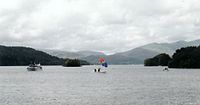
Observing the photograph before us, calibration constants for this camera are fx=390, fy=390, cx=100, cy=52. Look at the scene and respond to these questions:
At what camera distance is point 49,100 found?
81375mm

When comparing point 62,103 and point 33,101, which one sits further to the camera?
point 33,101

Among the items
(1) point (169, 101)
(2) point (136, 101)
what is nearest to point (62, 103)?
(2) point (136, 101)

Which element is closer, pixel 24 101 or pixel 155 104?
pixel 155 104

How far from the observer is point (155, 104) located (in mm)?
73625

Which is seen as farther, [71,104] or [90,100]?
[90,100]

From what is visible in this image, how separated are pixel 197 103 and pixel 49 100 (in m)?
30.0

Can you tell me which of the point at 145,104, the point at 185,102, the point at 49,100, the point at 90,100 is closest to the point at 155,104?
the point at 145,104

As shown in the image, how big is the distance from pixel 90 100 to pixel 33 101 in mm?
11829

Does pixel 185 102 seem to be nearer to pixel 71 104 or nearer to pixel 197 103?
pixel 197 103

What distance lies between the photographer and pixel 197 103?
74875 millimetres

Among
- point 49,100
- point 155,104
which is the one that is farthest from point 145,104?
point 49,100

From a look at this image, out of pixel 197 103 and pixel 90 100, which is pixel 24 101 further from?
pixel 197 103

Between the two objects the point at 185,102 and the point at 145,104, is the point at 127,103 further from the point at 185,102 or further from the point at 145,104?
the point at 185,102

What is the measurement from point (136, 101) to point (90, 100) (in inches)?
392
